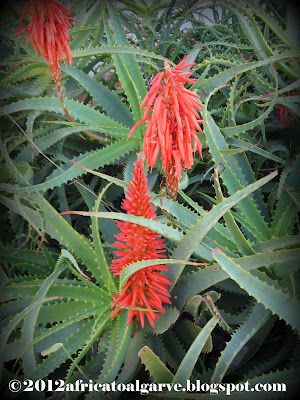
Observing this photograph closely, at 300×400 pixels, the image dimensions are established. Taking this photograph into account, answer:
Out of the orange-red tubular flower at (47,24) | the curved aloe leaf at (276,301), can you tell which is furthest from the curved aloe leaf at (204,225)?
the orange-red tubular flower at (47,24)

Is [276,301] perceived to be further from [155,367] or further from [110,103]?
[110,103]

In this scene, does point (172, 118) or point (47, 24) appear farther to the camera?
point (47, 24)

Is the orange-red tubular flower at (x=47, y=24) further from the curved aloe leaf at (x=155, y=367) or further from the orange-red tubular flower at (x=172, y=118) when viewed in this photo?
the curved aloe leaf at (x=155, y=367)

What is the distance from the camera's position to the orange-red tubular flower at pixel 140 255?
59 centimetres

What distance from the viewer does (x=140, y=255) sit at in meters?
0.62

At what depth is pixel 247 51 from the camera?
3.79 feet

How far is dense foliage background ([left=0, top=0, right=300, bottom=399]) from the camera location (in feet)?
1.98

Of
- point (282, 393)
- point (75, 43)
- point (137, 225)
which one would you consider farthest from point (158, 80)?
point (75, 43)

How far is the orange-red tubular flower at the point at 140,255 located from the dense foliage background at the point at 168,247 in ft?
0.08

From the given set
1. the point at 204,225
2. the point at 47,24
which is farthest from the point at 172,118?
the point at 47,24

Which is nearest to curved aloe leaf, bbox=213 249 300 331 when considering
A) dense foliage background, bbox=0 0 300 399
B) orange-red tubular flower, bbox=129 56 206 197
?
dense foliage background, bbox=0 0 300 399

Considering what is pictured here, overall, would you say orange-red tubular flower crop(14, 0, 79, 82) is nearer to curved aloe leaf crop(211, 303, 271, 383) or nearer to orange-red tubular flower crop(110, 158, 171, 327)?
orange-red tubular flower crop(110, 158, 171, 327)

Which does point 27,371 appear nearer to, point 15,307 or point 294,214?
point 15,307

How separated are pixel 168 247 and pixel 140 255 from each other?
0.24 m
